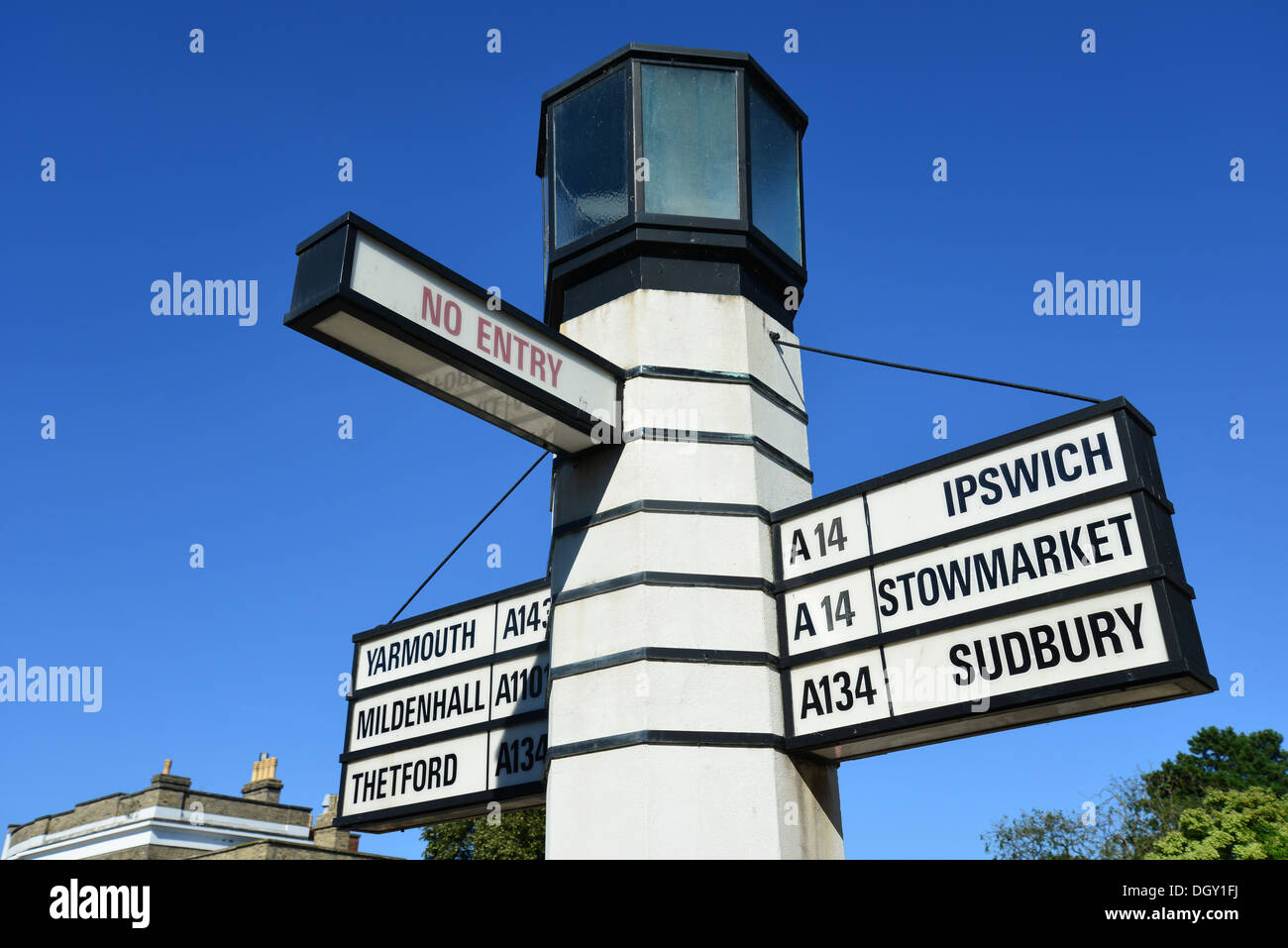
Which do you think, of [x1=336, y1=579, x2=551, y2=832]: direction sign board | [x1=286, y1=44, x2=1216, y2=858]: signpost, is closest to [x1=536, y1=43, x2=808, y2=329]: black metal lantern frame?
[x1=286, y1=44, x2=1216, y2=858]: signpost

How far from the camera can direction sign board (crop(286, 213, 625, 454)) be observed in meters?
5.61

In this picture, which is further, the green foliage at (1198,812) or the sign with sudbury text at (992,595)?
the green foliage at (1198,812)

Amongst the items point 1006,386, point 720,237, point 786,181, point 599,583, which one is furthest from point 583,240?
point 1006,386

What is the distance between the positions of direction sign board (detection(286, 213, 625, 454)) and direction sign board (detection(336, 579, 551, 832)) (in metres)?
1.85

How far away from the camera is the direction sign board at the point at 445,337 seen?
A: 5613 millimetres

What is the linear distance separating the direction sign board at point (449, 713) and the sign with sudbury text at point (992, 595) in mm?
2207

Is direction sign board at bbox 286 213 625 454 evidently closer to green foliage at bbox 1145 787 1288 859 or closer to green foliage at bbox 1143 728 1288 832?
green foliage at bbox 1145 787 1288 859

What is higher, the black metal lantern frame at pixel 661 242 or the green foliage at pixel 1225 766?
the green foliage at pixel 1225 766

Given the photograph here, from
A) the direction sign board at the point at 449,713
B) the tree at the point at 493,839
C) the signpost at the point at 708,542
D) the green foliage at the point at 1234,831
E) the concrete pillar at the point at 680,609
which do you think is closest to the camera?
the signpost at the point at 708,542

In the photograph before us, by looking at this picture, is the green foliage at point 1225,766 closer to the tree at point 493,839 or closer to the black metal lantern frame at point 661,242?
the tree at point 493,839

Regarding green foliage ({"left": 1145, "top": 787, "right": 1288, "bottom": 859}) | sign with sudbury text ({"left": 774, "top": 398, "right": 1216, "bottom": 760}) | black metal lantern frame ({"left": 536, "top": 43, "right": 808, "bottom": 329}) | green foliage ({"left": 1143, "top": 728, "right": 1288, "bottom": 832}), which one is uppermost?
green foliage ({"left": 1143, "top": 728, "right": 1288, "bottom": 832})

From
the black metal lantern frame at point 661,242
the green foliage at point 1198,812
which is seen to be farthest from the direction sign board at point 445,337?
the green foliage at point 1198,812
